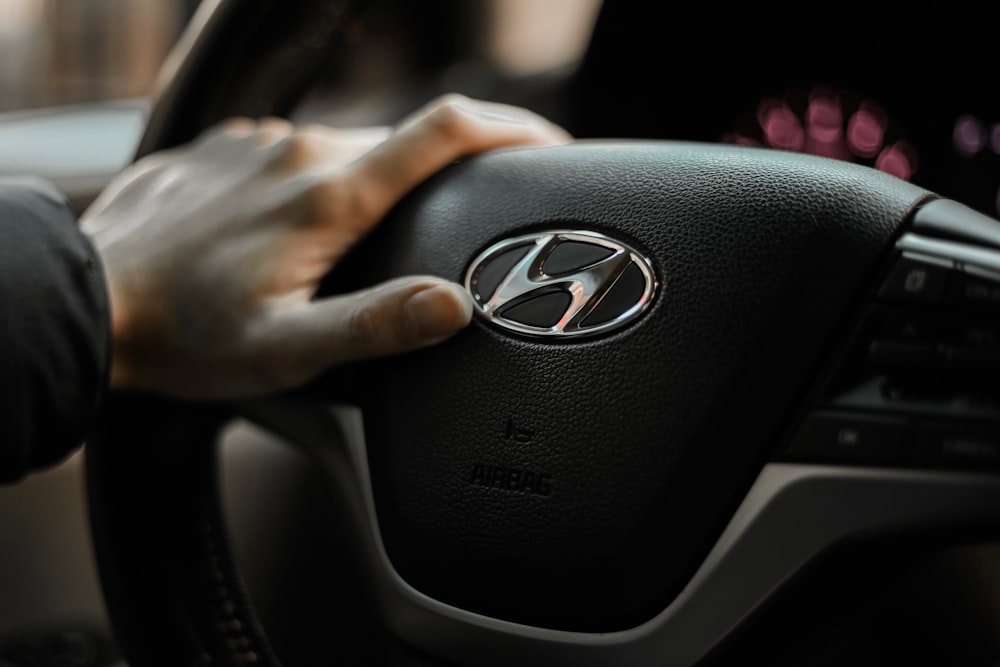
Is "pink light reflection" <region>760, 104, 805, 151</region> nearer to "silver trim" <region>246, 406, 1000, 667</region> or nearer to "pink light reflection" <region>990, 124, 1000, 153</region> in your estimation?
"pink light reflection" <region>990, 124, 1000, 153</region>

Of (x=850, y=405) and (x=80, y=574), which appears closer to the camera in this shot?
(x=850, y=405)

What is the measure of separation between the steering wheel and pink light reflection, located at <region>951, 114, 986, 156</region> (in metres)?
0.46

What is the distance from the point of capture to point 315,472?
88 centimetres

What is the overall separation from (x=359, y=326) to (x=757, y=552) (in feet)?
0.76

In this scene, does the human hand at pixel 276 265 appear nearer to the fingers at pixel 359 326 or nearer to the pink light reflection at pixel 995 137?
the fingers at pixel 359 326

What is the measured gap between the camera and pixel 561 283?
0.57 m

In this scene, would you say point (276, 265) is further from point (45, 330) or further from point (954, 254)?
point (954, 254)

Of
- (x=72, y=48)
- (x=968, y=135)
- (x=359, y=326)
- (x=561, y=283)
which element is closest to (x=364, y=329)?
(x=359, y=326)

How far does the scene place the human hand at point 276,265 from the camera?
615 mm

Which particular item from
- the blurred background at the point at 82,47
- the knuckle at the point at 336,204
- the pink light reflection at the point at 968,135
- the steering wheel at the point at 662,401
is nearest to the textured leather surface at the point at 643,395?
the steering wheel at the point at 662,401

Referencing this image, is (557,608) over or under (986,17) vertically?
under

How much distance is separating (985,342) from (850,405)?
0.20 feet

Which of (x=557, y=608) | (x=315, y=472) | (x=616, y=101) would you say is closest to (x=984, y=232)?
(x=557, y=608)

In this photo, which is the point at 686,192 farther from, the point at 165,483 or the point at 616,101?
the point at 616,101
